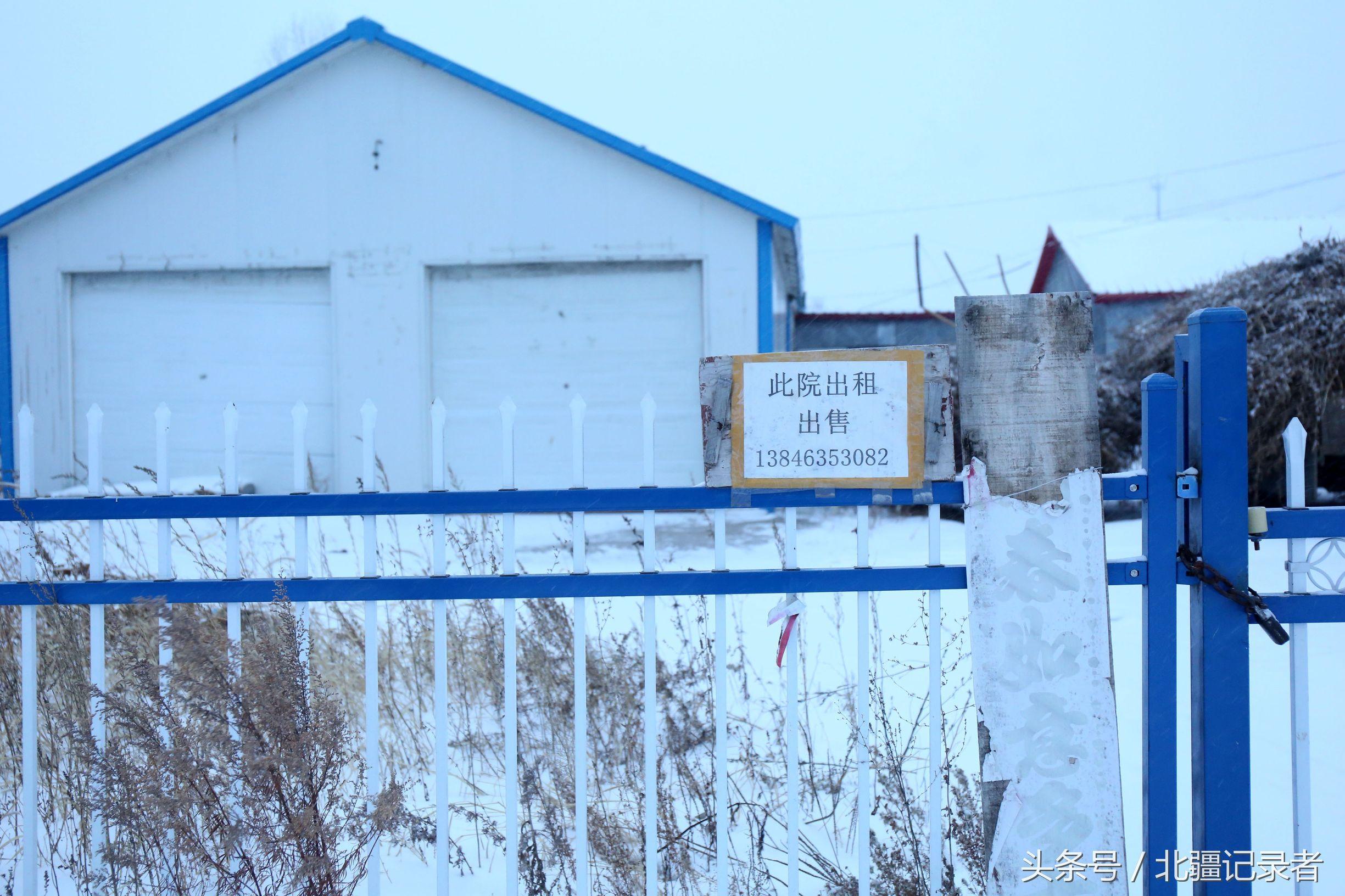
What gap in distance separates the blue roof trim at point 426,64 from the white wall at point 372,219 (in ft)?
0.42

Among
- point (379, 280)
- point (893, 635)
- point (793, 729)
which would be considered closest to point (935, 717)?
point (793, 729)

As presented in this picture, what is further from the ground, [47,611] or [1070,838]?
[47,611]

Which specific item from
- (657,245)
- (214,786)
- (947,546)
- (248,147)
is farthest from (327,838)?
(248,147)

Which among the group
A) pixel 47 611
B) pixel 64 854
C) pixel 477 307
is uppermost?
pixel 477 307

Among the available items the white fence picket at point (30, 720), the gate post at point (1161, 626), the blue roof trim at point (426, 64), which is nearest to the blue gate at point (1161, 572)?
the gate post at point (1161, 626)

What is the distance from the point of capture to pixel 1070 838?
2.31 metres

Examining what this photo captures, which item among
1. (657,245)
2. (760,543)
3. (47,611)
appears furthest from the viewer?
(657,245)

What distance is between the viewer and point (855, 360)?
2.34 meters

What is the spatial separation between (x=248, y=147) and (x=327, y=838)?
9.21 metres

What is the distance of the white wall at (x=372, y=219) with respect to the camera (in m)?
9.49

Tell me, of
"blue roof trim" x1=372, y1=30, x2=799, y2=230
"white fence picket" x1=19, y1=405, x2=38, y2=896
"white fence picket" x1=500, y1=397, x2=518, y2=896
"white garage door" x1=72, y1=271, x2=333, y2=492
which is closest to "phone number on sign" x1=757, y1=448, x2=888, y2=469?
"white fence picket" x1=500, y1=397, x2=518, y2=896

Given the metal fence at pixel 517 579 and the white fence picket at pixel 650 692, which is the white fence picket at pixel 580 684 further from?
the white fence picket at pixel 650 692

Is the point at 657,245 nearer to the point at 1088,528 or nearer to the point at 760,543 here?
the point at 760,543

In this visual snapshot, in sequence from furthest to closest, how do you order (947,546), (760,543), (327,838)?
(760,543)
(947,546)
(327,838)
